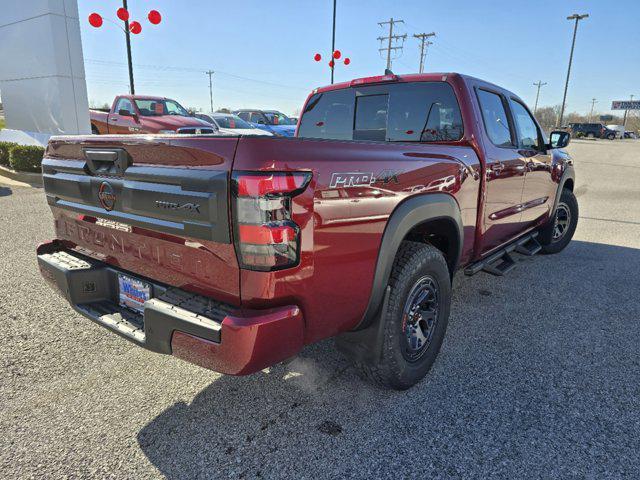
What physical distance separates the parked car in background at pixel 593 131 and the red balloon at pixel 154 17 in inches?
2350

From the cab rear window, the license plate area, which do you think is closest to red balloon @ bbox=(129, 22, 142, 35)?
the cab rear window

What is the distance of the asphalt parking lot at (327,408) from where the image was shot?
2.03 m

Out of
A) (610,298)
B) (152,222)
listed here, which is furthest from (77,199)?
(610,298)

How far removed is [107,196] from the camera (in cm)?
217

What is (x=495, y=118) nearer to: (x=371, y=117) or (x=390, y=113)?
(x=390, y=113)

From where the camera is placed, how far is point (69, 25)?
11.1m

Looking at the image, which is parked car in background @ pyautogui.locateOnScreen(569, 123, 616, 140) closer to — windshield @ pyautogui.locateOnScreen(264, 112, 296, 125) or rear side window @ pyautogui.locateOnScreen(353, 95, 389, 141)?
windshield @ pyautogui.locateOnScreen(264, 112, 296, 125)

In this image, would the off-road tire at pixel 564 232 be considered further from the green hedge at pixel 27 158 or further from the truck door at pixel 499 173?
the green hedge at pixel 27 158

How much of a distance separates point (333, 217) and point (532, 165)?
10.1 feet

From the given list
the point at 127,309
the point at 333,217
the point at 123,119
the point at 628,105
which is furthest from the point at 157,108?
the point at 628,105

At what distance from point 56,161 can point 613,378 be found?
3726 mm

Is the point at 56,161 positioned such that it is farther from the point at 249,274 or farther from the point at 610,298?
the point at 610,298

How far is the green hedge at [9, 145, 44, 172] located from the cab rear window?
9042mm

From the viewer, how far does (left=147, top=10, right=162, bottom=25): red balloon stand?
12.4 meters
